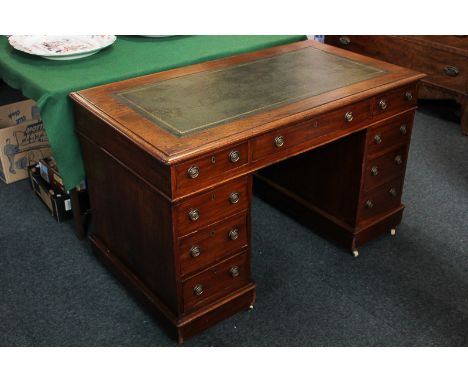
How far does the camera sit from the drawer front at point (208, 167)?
1.56 m

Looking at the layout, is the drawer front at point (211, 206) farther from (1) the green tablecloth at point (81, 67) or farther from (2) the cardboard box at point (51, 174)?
(2) the cardboard box at point (51, 174)

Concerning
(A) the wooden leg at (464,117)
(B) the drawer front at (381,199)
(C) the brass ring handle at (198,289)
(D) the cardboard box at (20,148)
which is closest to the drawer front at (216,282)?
(C) the brass ring handle at (198,289)

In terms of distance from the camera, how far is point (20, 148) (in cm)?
271

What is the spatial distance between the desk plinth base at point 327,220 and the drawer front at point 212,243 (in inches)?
23.3

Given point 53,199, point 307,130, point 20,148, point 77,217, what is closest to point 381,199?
point 307,130

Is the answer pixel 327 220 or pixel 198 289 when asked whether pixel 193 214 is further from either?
Answer: pixel 327 220

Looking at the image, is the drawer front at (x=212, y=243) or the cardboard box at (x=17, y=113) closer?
the drawer front at (x=212, y=243)

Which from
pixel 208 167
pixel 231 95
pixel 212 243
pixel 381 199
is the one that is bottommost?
pixel 381 199

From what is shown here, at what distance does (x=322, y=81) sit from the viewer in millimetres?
1992

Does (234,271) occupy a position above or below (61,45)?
below

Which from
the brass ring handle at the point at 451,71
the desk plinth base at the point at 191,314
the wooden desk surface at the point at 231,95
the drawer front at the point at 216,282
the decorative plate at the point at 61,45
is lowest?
the desk plinth base at the point at 191,314

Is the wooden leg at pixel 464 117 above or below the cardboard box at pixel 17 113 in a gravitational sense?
below

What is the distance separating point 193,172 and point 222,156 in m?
0.11

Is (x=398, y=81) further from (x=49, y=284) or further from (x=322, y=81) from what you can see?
(x=49, y=284)
